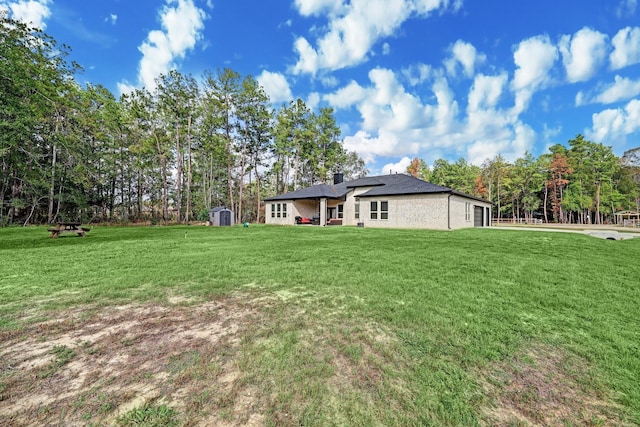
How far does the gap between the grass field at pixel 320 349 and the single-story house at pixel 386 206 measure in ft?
37.9

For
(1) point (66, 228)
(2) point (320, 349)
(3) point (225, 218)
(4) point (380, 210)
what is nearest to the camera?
(2) point (320, 349)

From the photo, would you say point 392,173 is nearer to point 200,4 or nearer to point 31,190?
point 200,4

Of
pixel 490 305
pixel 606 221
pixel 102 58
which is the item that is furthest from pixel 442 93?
pixel 606 221

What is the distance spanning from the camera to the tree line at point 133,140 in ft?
48.3

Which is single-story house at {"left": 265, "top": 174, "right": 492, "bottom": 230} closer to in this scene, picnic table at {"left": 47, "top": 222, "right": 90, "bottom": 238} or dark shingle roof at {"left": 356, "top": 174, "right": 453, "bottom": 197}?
dark shingle roof at {"left": 356, "top": 174, "right": 453, "bottom": 197}

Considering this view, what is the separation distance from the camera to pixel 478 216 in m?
18.9

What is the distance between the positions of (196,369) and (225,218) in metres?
20.7

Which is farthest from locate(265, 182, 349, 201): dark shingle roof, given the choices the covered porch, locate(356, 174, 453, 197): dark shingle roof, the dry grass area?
the dry grass area

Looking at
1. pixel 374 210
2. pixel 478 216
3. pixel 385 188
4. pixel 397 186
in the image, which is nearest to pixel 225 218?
pixel 374 210

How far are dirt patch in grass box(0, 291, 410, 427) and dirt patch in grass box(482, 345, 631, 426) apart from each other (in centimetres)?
61

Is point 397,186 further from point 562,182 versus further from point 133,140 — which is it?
point 562,182

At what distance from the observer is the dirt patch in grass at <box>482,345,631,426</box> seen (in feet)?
4.76

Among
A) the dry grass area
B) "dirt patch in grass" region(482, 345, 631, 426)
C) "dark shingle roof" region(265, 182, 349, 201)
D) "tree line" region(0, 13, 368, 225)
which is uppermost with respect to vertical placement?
"tree line" region(0, 13, 368, 225)

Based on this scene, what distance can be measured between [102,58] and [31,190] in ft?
38.0
